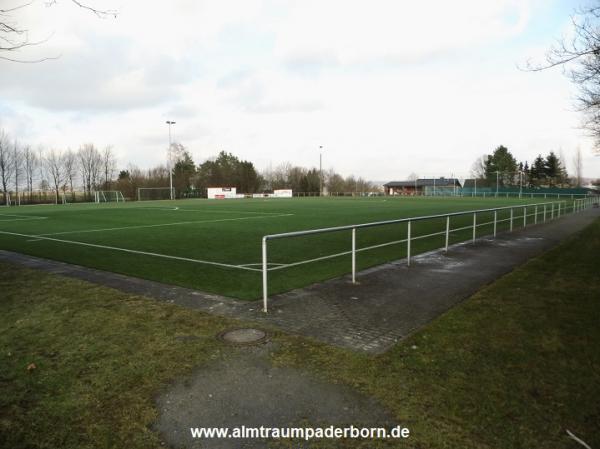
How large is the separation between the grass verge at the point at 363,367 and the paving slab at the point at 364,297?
34 cm

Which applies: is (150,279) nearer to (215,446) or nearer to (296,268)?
(296,268)

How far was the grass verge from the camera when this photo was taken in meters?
3.17

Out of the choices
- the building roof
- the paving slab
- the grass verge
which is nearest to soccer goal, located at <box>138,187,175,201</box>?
the paving slab

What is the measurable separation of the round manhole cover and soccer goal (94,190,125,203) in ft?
198

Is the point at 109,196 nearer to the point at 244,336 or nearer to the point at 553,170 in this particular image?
the point at 244,336

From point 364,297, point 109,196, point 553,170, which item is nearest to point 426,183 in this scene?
point 553,170

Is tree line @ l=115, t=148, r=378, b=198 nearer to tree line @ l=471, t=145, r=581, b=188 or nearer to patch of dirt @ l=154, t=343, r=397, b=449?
tree line @ l=471, t=145, r=581, b=188

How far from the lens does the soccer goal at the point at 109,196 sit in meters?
60.6

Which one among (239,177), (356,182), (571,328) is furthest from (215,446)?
(356,182)

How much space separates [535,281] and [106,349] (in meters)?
7.24

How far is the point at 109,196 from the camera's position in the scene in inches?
2584

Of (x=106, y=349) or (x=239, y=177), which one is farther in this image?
(x=239, y=177)

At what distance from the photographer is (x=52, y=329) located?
213 inches

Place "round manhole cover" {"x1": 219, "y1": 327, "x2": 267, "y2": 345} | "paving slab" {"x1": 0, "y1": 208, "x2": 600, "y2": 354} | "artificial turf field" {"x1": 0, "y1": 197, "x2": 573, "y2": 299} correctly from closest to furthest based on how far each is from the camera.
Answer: "round manhole cover" {"x1": 219, "y1": 327, "x2": 267, "y2": 345} < "paving slab" {"x1": 0, "y1": 208, "x2": 600, "y2": 354} < "artificial turf field" {"x1": 0, "y1": 197, "x2": 573, "y2": 299}
